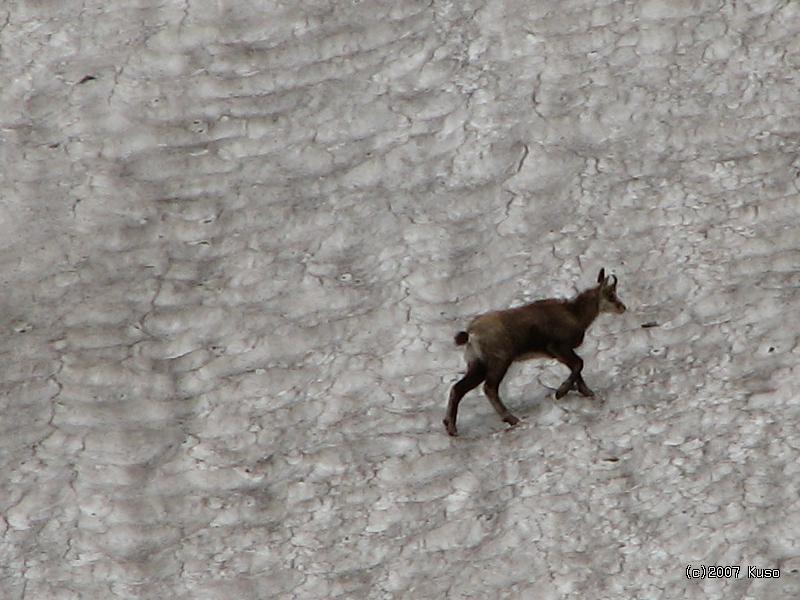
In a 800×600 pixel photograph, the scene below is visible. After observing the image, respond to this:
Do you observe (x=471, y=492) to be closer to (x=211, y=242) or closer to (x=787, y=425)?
(x=787, y=425)

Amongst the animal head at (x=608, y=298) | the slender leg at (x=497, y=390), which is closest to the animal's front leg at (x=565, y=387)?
the slender leg at (x=497, y=390)

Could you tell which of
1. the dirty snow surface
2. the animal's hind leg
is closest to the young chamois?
the animal's hind leg

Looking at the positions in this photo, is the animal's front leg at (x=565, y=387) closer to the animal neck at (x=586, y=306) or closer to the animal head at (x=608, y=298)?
the animal neck at (x=586, y=306)

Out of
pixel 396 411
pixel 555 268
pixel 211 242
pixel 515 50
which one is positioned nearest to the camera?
pixel 396 411

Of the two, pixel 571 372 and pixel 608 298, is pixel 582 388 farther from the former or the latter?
pixel 608 298

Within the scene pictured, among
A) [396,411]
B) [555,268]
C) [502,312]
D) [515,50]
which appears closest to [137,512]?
[396,411]

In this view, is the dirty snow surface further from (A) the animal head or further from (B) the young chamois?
(A) the animal head

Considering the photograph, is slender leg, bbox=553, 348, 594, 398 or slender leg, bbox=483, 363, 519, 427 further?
slender leg, bbox=553, 348, 594, 398
